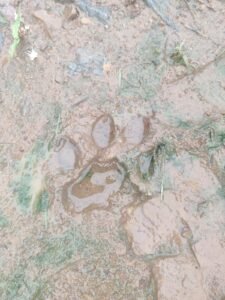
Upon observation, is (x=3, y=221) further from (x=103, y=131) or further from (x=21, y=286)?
(x=103, y=131)

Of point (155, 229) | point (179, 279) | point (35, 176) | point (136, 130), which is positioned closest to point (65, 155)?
point (35, 176)

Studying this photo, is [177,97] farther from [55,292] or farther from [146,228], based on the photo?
[55,292]

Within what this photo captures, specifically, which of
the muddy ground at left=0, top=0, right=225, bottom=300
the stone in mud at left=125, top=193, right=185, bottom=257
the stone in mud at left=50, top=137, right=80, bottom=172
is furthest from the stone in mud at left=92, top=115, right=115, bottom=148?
the stone in mud at left=125, top=193, right=185, bottom=257

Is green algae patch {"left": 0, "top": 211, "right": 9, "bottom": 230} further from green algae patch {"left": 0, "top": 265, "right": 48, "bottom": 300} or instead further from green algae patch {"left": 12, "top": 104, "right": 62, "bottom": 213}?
green algae patch {"left": 0, "top": 265, "right": 48, "bottom": 300}

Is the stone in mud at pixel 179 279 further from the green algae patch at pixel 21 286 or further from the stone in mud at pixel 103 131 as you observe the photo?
the stone in mud at pixel 103 131

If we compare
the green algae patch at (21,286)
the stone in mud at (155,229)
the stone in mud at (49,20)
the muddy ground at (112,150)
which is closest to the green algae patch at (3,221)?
the muddy ground at (112,150)

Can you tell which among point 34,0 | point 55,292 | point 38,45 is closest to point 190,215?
point 55,292
